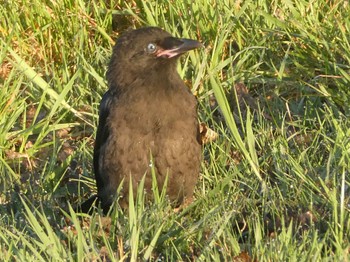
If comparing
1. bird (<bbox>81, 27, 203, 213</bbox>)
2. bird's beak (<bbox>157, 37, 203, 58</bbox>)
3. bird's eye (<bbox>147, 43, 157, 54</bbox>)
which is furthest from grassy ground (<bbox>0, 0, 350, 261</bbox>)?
bird's eye (<bbox>147, 43, 157, 54</bbox>)

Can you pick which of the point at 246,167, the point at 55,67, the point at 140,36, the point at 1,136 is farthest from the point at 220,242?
the point at 55,67

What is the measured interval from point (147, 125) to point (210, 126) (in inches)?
38.0

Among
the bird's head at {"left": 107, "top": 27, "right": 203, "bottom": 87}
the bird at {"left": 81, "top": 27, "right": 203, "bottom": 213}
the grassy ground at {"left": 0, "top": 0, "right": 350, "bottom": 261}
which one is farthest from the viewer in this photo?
the bird's head at {"left": 107, "top": 27, "right": 203, "bottom": 87}

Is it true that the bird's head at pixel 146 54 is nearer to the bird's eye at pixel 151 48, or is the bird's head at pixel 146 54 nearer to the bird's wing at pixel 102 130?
the bird's eye at pixel 151 48

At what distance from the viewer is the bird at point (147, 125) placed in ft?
20.2

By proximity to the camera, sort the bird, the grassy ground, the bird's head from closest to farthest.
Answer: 1. the grassy ground
2. the bird
3. the bird's head

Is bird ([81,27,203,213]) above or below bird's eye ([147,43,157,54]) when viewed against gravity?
below

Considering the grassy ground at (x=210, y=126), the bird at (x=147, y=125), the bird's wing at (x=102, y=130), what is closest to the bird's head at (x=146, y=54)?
the bird at (x=147, y=125)

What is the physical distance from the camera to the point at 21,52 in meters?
7.77

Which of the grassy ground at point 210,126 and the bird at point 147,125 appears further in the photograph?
the bird at point 147,125

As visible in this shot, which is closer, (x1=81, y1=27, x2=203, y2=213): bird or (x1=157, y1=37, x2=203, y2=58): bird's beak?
(x1=81, y1=27, x2=203, y2=213): bird

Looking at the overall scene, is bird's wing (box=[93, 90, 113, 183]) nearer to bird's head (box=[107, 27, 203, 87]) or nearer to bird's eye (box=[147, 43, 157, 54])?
bird's head (box=[107, 27, 203, 87])

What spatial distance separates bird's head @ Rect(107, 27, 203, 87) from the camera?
20.7 feet

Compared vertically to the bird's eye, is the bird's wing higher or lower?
lower
